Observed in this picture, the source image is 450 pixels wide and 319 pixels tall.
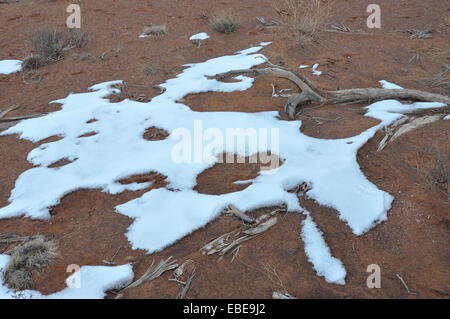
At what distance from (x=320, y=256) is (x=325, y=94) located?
2.67 meters

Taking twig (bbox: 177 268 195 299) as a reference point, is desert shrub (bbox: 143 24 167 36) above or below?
above

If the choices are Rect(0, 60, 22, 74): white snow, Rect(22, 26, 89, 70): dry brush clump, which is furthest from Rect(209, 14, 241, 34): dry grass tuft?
Rect(0, 60, 22, 74): white snow

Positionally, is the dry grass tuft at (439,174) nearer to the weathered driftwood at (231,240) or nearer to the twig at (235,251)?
the weathered driftwood at (231,240)

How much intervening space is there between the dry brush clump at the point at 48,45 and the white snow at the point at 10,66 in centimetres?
17

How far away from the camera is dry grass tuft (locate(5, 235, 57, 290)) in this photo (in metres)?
2.68

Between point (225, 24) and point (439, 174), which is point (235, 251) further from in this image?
point (225, 24)

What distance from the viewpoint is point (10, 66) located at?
6.79 meters

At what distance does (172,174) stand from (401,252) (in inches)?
82.8

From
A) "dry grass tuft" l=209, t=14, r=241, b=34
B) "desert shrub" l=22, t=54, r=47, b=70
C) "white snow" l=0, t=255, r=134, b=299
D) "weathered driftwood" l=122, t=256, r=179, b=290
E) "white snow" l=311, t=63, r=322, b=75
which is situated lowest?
"white snow" l=0, t=255, r=134, b=299

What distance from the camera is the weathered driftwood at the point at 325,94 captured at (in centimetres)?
471

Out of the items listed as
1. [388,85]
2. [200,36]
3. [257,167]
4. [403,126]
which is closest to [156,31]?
[200,36]

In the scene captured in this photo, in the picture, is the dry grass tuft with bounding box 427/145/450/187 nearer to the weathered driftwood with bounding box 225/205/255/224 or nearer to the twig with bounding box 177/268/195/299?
the weathered driftwood with bounding box 225/205/255/224

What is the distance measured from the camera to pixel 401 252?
2.81m

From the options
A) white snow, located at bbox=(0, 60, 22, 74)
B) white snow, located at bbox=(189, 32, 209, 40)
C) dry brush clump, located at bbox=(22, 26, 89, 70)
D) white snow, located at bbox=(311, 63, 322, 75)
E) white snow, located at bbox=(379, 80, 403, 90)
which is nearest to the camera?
white snow, located at bbox=(379, 80, 403, 90)
